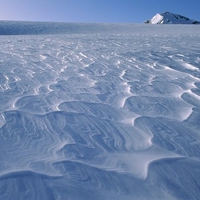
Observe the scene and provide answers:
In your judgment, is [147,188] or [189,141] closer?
[147,188]

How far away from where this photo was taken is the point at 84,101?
6.95ft

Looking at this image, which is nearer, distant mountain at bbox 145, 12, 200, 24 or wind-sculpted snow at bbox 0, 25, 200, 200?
wind-sculpted snow at bbox 0, 25, 200, 200

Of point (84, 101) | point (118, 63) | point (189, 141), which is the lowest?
point (118, 63)

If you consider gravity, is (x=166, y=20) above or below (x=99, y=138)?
below

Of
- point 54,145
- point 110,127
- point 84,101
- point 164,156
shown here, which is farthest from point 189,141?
point 84,101

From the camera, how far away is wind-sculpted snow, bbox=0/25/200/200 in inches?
41.5

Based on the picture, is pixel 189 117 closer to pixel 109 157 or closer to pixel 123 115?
pixel 123 115

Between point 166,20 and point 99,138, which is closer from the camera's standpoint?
point 99,138

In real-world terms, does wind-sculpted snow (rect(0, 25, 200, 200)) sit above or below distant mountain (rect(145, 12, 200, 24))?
above

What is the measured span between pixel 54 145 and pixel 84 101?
0.80m

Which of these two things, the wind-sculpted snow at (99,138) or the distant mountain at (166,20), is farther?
the distant mountain at (166,20)

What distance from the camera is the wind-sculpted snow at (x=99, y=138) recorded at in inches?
41.5

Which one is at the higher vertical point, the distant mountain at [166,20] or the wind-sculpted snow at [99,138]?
the wind-sculpted snow at [99,138]

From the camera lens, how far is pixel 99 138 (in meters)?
1.48
